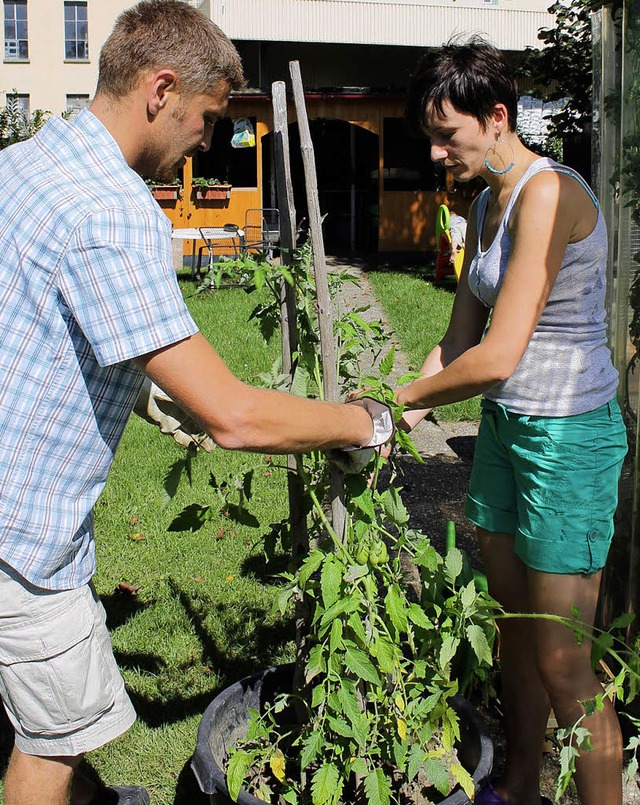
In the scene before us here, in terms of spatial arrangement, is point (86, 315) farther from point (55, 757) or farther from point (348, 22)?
point (348, 22)

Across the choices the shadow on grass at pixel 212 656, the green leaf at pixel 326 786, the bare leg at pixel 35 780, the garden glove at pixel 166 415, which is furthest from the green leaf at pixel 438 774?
the shadow on grass at pixel 212 656

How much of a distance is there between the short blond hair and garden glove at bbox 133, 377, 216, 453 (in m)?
0.96

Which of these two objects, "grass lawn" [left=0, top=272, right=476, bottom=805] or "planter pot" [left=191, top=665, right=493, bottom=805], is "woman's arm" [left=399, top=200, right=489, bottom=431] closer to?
"grass lawn" [left=0, top=272, right=476, bottom=805]

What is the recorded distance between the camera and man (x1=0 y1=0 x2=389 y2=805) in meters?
1.68

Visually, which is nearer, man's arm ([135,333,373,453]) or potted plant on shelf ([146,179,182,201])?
man's arm ([135,333,373,453])

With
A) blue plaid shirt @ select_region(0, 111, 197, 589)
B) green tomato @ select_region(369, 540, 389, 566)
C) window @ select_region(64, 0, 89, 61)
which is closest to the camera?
blue plaid shirt @ select_region(0, 111, 197, 589)

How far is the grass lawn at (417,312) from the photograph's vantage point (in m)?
7.00

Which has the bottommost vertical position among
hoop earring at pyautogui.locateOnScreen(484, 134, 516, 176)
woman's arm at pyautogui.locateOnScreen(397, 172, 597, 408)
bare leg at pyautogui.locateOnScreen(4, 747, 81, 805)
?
bare leg at pyautogui.locateOnScreen(4, 747, 81, 805)

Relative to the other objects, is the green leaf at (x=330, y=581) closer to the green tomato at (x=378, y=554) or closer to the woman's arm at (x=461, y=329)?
the green tomato at (x=378, y=554)

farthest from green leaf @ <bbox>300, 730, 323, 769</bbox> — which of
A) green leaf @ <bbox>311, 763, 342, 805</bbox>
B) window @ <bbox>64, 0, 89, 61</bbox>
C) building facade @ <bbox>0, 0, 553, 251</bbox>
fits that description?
window @ <bbox>64, 0, 89, 61</bbox>

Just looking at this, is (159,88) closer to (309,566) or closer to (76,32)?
(309,566)

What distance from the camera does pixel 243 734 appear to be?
8.33 ft

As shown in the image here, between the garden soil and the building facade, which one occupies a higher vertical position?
the building facade

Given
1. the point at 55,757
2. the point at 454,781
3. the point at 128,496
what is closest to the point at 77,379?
the point at 55,757
